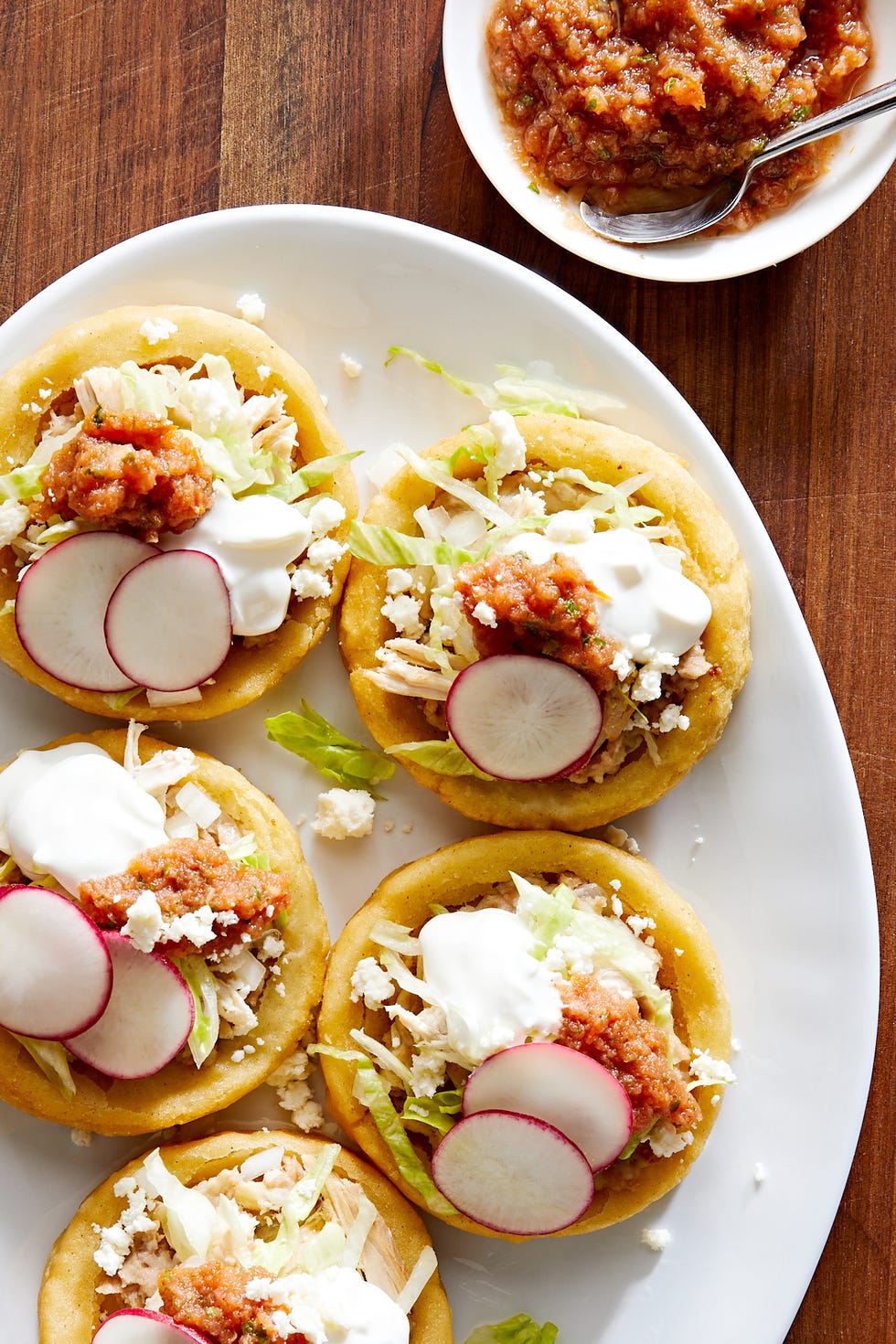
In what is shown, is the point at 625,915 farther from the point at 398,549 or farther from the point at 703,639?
the point at 398,549

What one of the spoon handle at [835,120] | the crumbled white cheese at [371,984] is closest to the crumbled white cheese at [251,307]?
the spoon handle at [835,120]

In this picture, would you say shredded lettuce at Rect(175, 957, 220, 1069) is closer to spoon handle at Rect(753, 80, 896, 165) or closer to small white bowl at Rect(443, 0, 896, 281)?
small white bowl at Rect(443, 0, 896, 281)

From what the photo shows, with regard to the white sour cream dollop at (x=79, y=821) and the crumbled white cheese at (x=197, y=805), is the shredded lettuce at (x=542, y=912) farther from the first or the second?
the white sour cream dollop at (x=79, y=821)

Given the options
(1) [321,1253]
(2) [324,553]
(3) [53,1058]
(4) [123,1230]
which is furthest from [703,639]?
(4) [123,1230]

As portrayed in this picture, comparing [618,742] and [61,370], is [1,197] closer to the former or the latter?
[61,370]

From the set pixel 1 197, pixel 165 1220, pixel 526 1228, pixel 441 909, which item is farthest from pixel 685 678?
pixel 1 197

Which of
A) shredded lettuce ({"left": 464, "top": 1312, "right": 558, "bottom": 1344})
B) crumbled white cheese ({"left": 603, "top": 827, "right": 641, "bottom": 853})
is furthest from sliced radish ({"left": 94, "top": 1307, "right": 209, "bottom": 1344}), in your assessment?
crumbled white cheese ({"left": 603, "top": 827, "right": 641, "bottom": 853})

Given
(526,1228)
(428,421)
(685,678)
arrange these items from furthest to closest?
1. (428,421)
2. (685,678)
3. (526,1228)
